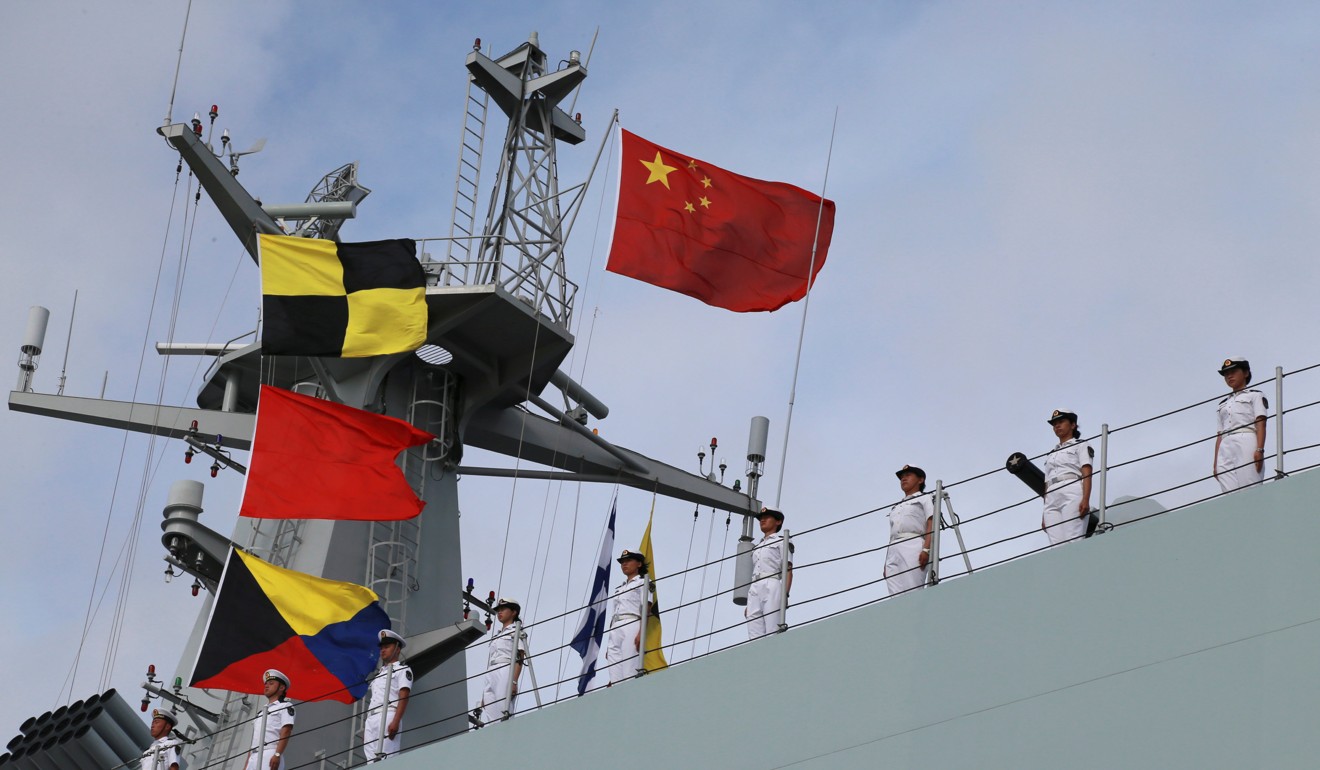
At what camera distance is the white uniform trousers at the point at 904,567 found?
9422 mm

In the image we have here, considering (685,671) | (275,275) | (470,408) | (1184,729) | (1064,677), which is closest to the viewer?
(1184,729)

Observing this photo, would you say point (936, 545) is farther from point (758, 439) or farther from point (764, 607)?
point (758, 439)

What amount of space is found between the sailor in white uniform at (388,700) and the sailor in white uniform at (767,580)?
2439 millimetres

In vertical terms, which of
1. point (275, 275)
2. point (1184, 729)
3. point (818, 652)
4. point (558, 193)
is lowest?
point (1184, 729)

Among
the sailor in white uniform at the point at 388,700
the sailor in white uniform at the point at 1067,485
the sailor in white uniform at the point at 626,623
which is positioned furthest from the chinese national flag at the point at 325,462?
the sailor in white uniform at the point at 1067,485

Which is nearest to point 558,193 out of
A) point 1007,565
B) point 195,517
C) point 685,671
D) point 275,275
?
point 275,275

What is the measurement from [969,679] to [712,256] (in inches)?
239

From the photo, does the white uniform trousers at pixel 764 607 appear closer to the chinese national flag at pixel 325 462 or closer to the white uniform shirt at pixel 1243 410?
the white uniform shirt at pixel 1243 410

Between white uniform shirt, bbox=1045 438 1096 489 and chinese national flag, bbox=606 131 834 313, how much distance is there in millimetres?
4848

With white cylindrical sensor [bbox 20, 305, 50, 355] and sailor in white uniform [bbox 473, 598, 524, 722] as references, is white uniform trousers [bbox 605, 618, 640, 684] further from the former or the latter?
white cylindrical sensor [bbox 20, 305, 50, 355]

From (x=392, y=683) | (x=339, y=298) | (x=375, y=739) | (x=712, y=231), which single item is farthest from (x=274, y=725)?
(x=712, y=231)

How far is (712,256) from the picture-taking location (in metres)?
14.0

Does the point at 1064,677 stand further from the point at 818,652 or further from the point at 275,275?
the point at 275,275

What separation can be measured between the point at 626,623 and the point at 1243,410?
12.5 feet
